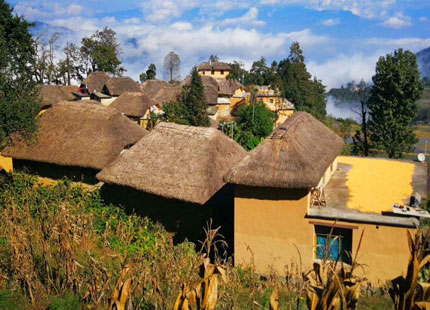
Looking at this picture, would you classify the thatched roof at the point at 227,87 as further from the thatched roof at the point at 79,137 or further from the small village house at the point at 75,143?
the small village house at the point at 75,143

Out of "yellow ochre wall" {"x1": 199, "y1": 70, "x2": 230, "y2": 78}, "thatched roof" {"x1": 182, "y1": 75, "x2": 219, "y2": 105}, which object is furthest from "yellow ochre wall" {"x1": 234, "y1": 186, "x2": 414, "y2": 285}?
"yellow ochre wall" {"x1": 199, "y1": 70, "x2": 230, "y2": 78}

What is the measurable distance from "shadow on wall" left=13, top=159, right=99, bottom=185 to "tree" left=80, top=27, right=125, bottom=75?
115 feet

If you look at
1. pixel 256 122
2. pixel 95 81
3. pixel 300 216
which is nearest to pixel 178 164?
pixel 300 216

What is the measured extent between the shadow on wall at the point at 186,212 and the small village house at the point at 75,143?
1725 mm

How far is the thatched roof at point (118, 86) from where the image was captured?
35750mm

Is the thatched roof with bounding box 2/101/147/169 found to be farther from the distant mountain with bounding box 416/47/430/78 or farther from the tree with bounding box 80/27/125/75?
the distant mountain with bounding box 416/47/430/78

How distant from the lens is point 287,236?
10312 mm

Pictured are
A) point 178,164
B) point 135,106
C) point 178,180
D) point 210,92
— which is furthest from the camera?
point 210,92

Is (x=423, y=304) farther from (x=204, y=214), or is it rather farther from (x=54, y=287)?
(x=204, y=214)

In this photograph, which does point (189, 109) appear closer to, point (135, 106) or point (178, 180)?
point (135, 106)

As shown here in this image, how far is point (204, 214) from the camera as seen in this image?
38.8 ft

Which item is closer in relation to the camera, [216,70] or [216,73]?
[216,70]

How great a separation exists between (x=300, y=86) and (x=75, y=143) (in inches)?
1354

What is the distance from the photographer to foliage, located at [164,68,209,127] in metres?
23.1
